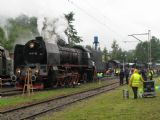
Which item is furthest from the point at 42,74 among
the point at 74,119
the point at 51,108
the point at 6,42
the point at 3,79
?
the point at 6,42

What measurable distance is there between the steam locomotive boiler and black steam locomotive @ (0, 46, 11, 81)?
499 cm

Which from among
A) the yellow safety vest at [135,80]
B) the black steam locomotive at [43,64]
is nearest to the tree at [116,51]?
the black steam locomotive at [43,64]

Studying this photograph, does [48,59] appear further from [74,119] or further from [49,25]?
[74,119]

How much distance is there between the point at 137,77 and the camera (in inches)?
941

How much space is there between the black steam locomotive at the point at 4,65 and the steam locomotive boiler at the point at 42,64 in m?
4.99

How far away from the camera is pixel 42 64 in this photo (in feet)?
106

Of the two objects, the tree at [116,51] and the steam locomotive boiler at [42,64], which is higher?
the tree at [116,51]

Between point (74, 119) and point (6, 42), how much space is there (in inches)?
2401

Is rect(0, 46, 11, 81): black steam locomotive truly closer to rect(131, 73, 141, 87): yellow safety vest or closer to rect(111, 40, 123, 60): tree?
rect(131, 73, 141, 87): yellow safety vest

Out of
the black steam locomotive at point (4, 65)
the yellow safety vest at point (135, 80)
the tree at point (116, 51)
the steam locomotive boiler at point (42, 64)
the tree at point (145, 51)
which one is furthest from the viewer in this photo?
the tree at point (145, 51)

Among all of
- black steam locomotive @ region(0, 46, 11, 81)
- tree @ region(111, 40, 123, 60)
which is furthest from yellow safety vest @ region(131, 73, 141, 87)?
tree @ region(111, 40, 123, 60)

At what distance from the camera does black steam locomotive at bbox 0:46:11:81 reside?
127ft

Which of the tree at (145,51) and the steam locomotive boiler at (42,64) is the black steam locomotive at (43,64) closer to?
the steam locomotive boiler at (42,64)

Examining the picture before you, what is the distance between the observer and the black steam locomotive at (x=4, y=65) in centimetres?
3862
